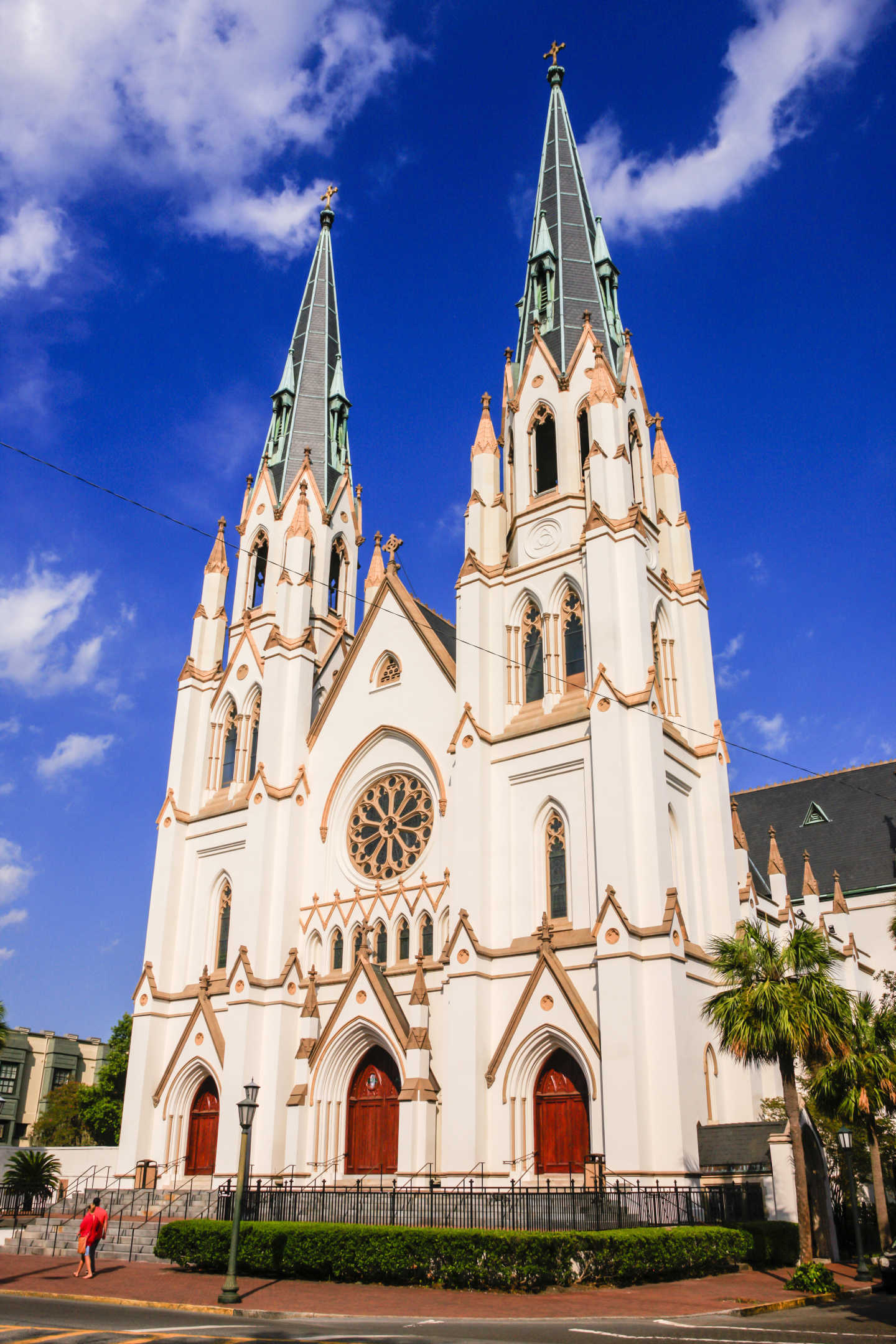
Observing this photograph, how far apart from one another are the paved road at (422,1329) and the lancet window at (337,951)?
640 inches

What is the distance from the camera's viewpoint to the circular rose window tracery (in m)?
31.0

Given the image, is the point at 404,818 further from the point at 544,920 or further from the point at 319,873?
the point at 544,920

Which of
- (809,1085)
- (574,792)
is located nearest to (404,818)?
(574,792)

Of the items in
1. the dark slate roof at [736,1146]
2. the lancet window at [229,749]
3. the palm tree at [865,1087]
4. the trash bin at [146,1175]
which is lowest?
the trash bin at [146,1175]

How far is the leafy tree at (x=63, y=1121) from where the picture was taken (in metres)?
53.1

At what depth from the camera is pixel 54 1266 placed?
2112 centimetres

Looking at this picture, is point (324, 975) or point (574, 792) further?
point (324, 975)

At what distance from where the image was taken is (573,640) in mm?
29812

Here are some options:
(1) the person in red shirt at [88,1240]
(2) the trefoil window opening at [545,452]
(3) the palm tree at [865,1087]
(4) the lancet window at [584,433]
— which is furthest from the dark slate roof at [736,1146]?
(4) the lancet window at [584,433]

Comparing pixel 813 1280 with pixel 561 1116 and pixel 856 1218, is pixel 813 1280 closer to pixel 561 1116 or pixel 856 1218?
pixel 856 1218

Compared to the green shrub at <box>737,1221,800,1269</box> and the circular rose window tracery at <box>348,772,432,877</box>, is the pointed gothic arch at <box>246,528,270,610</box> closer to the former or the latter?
the circular rose window tracery at <box>348,772,432,877</box>

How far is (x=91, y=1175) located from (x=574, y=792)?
63.0 ft

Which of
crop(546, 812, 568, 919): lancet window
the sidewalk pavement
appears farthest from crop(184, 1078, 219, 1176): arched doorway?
crop(546, 812, 568, 919): lancet window

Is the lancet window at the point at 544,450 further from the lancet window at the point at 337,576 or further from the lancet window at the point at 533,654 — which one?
the lancet window at the point at 337,576
